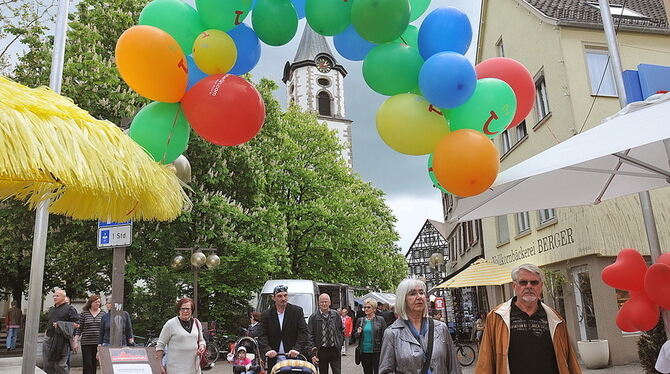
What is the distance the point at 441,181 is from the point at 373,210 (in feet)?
105

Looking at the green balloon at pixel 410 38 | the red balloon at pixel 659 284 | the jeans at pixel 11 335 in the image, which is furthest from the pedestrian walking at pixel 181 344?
the jeans at pixel 11 335

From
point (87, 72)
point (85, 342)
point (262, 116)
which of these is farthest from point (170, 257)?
point (262, 116)

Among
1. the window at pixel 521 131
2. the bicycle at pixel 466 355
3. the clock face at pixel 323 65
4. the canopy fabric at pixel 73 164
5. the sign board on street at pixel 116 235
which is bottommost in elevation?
the bicycle at pixel 466 355

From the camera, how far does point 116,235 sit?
745cm

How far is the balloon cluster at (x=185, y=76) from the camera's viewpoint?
452 centimetres

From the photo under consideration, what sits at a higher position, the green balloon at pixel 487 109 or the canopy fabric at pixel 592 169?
the green balloon at pixel 487 109

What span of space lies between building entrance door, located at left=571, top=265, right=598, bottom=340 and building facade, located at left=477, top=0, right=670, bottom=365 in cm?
3

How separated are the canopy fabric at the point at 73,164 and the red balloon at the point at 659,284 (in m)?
4.49

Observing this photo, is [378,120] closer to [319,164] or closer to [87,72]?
[87,72]

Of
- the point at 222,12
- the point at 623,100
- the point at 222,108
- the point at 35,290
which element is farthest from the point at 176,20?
the point at 623,100

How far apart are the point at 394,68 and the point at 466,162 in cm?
102

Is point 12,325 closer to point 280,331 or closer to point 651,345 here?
point 280,331

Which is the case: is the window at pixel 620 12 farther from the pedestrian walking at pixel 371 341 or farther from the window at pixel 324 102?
the window at pixel 324 102

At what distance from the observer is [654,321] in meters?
5.93
